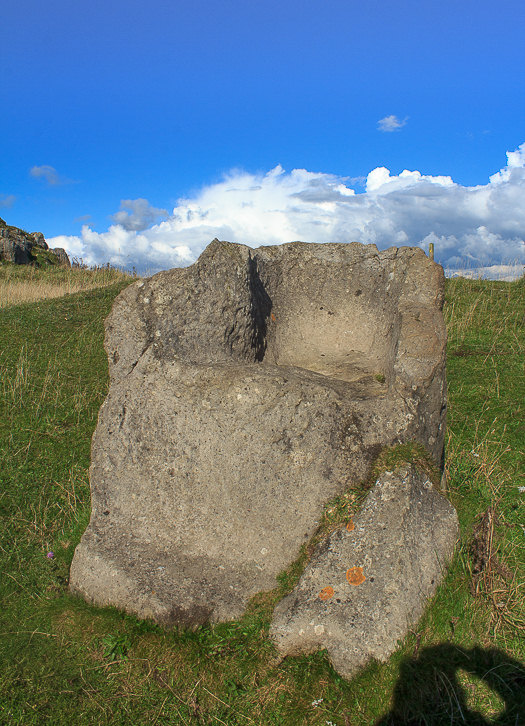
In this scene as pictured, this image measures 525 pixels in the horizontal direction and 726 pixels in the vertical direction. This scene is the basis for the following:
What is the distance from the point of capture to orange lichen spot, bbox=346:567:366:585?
313cm

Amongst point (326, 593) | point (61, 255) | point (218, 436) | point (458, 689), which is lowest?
point (458, 689)

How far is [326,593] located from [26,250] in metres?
Answer: 24.5

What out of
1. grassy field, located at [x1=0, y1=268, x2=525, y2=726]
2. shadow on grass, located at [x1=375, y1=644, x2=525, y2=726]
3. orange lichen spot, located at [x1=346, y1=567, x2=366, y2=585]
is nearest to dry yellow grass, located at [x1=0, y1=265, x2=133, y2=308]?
grassy field, located at [x1=0, y1=268, x2=525, y2=726]

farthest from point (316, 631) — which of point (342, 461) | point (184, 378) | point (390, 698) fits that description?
point (184, 378)

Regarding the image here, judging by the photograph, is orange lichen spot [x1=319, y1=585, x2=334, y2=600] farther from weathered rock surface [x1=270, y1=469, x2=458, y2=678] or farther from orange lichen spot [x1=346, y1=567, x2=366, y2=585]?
orange lichen spot [x1=346, y1=567, x2=366, y2=585]

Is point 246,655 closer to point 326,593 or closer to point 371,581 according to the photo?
point 326,593

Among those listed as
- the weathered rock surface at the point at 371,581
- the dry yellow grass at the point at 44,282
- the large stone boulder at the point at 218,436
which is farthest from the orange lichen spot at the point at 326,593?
the dry yellow grass at the point at 44,282

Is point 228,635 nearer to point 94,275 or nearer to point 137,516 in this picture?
point 137,516

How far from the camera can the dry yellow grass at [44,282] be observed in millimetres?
13898

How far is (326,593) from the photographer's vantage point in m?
3.15

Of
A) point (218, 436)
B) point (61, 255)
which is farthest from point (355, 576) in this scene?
point (61, 255)

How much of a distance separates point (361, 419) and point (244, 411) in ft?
2.49

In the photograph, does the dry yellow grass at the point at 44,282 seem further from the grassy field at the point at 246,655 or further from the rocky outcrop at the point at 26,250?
the grassy field at the point at 246,655

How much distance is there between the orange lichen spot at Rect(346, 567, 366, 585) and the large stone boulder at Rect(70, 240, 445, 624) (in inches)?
17.1
